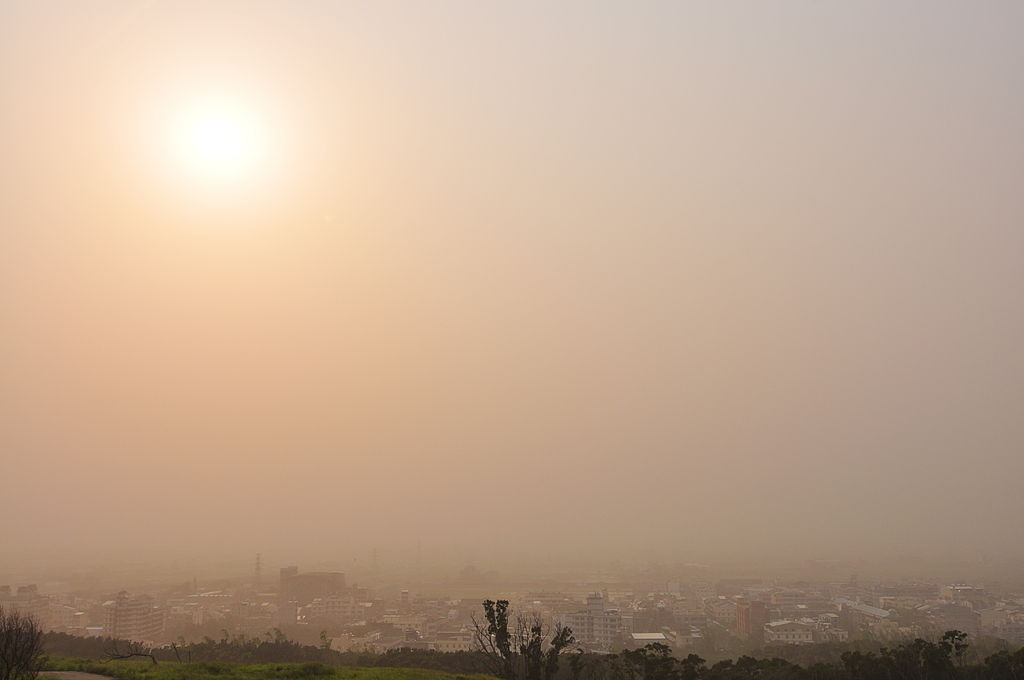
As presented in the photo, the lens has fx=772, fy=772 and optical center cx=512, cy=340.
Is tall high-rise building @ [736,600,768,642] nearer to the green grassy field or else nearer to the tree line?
the tree line

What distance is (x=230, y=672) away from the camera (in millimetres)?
14195

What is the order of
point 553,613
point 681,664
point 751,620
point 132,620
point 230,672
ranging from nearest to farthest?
point 230,672, point 681,664, point 132,620, point 553,613, point 751,620

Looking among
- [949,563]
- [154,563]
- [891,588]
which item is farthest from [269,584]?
[949,563]

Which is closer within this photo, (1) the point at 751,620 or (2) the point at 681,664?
(2) the point at 681,664

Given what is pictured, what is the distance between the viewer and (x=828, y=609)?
177ft

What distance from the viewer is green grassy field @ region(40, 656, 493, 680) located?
13578 millimetres

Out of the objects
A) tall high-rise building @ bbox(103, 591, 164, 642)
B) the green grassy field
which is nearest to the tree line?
the green grassy field

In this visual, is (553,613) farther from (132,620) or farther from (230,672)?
(230,672)

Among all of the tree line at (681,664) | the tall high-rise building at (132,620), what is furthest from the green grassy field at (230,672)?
the tall high-rise building at (132,620)

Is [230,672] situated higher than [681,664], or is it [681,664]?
[230,672]

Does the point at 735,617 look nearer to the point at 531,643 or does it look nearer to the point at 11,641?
the point at 531,643

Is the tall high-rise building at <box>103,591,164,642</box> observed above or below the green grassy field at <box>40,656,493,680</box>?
below

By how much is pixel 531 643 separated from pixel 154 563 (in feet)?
298

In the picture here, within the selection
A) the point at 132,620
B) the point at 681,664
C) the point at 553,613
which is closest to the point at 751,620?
the point at 553,613
